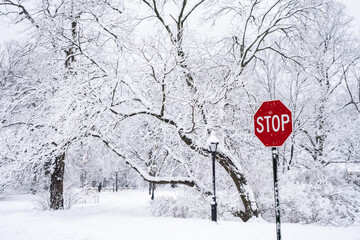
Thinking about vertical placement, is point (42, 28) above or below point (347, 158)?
above

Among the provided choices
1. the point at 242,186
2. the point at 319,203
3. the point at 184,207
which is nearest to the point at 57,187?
the point at 184,207

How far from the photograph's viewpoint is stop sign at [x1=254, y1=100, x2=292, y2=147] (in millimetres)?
4547

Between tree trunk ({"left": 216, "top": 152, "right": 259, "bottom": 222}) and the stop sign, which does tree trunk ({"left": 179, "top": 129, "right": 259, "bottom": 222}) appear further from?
the stop sign

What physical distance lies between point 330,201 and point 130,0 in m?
11.4

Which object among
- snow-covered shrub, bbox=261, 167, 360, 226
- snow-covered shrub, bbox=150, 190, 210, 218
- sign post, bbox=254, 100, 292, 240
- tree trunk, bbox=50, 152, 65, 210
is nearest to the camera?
sign post, bbox=254, 100, 292, 240

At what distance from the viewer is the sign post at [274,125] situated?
451 cm

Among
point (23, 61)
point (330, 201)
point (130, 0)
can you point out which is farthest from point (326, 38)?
point (23, 61)

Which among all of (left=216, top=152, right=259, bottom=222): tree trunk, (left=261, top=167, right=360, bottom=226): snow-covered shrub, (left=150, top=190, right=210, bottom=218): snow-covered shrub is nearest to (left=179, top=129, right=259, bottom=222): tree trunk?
(left=216, top=152, right=259, bottom=222): tree trunk

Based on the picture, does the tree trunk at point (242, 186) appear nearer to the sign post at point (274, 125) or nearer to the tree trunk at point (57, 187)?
the sign post at point (274, 125)

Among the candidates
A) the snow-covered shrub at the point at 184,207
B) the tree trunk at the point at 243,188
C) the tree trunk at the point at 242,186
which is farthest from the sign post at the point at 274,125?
the snow-covered shrub at the point at 184,207

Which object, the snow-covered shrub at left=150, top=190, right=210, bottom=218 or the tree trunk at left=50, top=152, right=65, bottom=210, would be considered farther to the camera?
the tree trunk at left=50, top=152, right=65, bottom=210

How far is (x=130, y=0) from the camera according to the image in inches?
419

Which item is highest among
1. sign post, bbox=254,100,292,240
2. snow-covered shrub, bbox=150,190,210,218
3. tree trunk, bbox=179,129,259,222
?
sign post, bbox=254,100,292,240

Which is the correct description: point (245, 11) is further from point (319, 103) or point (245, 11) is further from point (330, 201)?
point (330, 201)
